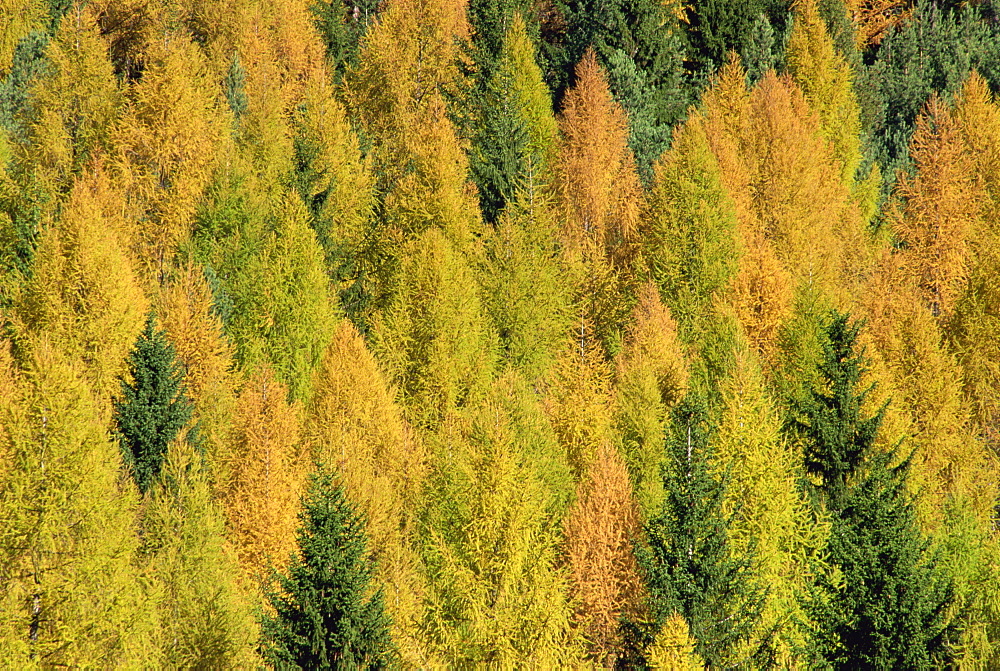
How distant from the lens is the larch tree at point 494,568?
4234 cm

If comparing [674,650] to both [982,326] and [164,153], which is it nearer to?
[982,326]

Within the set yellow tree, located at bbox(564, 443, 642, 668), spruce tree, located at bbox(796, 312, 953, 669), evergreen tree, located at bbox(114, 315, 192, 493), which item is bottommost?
spruce tree, located at bbox(796, 312, 953, 669)

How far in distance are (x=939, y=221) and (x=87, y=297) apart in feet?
127

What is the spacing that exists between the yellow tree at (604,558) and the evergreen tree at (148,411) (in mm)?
14834

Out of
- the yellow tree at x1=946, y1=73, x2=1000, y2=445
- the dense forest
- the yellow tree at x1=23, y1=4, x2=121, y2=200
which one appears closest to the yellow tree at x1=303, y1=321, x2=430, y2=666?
the dense forest

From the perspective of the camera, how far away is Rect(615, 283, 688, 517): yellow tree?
177 feet

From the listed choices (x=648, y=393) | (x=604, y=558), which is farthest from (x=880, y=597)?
(x=648, y=393)

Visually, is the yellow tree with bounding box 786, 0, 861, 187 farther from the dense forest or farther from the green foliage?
the green foliage

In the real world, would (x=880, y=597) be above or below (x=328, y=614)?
below

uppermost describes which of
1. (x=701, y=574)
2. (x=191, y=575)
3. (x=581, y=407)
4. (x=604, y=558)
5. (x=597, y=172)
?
(x=597, y=172)

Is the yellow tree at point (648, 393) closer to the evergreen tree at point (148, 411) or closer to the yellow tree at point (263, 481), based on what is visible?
the yellow tree at point (263, 481)

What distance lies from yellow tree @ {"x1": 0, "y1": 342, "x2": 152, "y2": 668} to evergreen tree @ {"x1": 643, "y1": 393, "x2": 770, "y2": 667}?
14340mm

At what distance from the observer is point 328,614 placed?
35.9 metres

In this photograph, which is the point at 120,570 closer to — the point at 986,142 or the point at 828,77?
the point at 986,142
